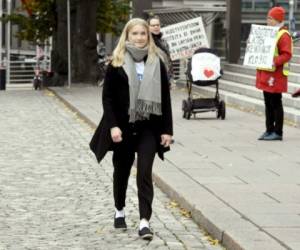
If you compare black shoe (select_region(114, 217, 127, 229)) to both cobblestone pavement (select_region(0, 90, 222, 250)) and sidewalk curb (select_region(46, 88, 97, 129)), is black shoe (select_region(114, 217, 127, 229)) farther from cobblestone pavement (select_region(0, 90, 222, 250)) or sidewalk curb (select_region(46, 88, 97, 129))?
sidewalk curb (select_region(46, 88, 97, 129))

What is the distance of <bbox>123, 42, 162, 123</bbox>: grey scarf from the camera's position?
7.82 metres

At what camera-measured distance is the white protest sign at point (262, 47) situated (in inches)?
563

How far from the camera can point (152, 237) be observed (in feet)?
26.0

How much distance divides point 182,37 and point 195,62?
313 centimetres

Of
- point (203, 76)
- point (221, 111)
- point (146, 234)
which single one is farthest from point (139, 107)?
point (221, 111)

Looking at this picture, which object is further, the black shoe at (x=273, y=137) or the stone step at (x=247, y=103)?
the stone step at (x=247, y=103)

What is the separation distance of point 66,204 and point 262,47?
19.3 feet

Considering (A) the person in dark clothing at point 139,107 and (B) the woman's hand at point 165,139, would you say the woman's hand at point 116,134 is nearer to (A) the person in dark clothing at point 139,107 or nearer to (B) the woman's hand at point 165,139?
(A) the person in dark clothing at point 139,107

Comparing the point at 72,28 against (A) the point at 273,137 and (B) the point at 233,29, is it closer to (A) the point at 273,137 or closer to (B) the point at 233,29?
(B) the point at 233,29

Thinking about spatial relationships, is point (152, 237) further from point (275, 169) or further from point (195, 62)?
point (195, 62)

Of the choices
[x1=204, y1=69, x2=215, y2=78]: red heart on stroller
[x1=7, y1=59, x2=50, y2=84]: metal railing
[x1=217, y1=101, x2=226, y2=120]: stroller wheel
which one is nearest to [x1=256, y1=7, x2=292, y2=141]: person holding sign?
[x1=204, y1=69, x2=215, y2=78]: red heart on stroller

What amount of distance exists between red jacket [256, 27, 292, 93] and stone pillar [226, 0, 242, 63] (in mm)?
15071

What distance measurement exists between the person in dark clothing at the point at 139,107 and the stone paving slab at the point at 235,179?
780mm

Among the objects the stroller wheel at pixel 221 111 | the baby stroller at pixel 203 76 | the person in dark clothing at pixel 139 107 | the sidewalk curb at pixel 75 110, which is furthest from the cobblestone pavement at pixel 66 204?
the stroller wheel at pixel 221 111
